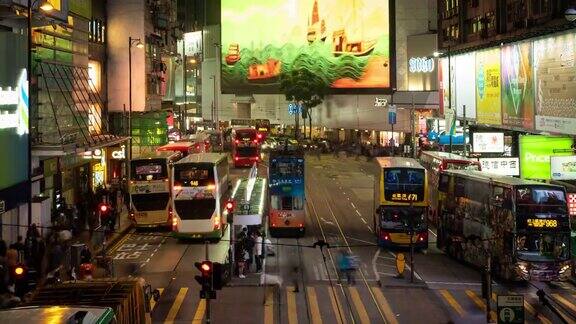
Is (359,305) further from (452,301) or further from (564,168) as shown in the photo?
(564,168)

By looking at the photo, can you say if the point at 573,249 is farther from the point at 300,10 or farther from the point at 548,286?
the point at 300,10

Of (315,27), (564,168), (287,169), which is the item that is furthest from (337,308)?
(315,27)

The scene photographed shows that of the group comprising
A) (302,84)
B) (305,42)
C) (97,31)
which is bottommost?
(302,84)

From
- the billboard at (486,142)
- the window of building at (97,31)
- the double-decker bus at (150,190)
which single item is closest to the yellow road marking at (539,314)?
the double-decker bus at (150,190)

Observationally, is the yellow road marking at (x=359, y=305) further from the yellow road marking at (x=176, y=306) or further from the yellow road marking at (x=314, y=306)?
the yellow road marking at (x=176, y=306)

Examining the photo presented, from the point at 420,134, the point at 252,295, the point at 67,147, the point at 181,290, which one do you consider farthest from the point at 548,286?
the point at 420,134
